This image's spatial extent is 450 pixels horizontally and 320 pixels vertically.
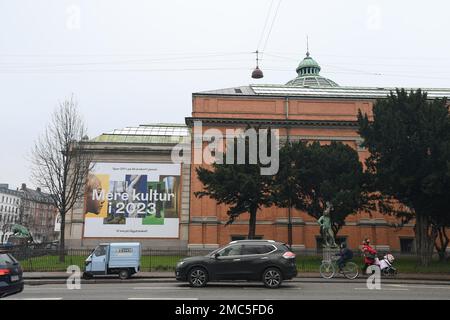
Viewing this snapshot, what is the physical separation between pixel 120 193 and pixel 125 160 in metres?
3.34

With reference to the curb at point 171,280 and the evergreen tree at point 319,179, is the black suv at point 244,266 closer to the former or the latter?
the curb at point 171,280

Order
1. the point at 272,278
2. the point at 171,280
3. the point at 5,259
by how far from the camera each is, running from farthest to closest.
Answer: the point at 171,280 < the point at 272,278 < the point at 5,259

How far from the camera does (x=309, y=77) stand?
55.6 m

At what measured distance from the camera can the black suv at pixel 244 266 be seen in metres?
15.7

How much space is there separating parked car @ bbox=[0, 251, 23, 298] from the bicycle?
13.7 meters

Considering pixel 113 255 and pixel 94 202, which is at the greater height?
pixel 94 202

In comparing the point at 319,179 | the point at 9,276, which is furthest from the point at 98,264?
the point at 319,179

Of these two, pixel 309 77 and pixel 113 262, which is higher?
pixel 309 77

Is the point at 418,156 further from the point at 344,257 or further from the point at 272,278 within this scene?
the point at 272,278

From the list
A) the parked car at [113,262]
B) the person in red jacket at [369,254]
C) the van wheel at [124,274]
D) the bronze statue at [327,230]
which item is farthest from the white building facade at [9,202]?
the person in red jacket at [369,254]

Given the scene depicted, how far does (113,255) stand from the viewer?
21.1 m

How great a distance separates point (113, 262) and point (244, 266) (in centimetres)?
813

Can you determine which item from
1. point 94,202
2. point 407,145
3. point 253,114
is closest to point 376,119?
point 407,145

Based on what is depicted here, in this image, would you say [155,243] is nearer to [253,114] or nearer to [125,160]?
[125,160]
